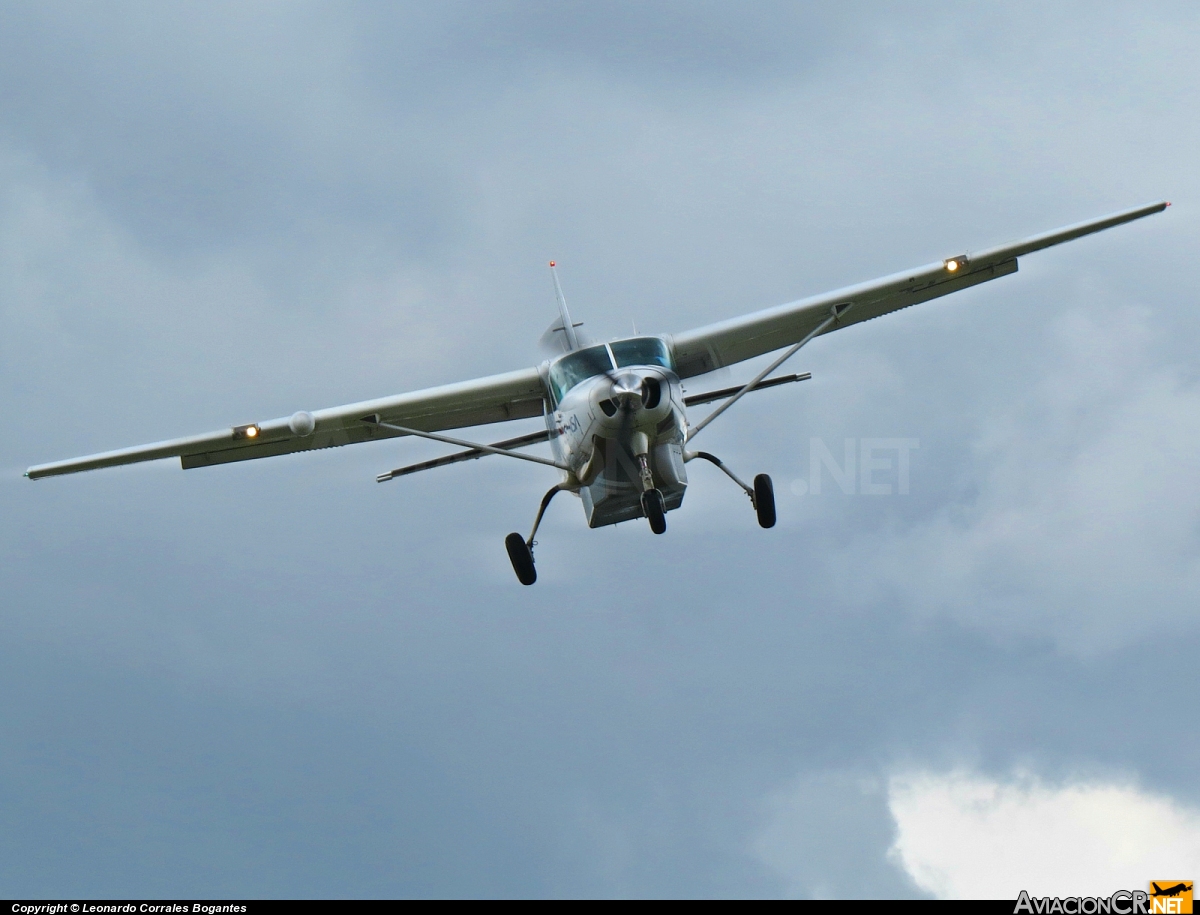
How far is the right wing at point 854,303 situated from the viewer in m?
25.0

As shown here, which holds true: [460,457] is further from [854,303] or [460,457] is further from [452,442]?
[854,303]

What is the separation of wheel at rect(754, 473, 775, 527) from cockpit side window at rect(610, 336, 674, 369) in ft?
8.16

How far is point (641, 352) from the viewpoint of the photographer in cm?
2255

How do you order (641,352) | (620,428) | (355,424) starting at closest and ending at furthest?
(620,428)
(641,352)
(355,424)

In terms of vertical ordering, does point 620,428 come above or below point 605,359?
below

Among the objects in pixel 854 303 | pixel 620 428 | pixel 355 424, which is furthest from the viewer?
pixel 854 303

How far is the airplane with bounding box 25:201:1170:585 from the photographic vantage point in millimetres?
21863

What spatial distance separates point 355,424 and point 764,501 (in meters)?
7.17

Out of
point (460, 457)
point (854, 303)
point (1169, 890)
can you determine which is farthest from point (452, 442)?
point (1169, 890)

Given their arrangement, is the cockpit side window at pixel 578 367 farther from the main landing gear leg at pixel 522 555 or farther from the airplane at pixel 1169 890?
the airplane at pixel 1169 890

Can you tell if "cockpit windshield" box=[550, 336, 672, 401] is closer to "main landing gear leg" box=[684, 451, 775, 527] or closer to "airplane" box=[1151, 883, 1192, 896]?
"main landing gear leg" box=[684, 451, 775, 527]

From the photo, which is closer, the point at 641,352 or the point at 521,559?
the point at 641,352
